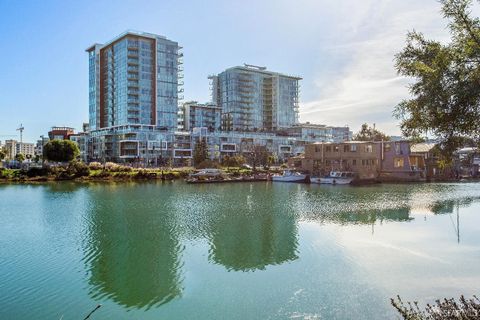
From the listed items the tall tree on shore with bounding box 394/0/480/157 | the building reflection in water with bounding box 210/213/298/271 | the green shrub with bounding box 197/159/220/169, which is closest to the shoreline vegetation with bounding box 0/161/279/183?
the green shrub with bounding box 197/159/220/169

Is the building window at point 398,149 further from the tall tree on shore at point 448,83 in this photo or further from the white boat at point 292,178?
the tall tree on shore at point 448,83

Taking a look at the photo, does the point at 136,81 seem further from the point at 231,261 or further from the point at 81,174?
the point at 231,261

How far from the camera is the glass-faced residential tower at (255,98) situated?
176250 millimetres

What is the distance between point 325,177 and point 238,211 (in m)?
46.2

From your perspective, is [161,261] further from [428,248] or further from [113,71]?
[113,71]

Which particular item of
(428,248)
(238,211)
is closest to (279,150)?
(238,211)

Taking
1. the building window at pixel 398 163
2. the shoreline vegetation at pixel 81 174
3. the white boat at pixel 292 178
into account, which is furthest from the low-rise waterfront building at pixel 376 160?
the shoreline vegetation at pixel 81 174

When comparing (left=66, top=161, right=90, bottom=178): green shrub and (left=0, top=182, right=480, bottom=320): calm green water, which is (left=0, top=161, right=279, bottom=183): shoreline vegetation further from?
(left=0, top=182, right=480, bottom=320): calm green water

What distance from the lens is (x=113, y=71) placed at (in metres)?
138

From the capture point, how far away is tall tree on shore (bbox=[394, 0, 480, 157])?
43.1 ft

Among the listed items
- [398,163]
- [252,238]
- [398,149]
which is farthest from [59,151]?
[252,238]

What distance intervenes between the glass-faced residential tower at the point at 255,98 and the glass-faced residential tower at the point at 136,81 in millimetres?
38036

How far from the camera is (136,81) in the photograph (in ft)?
437

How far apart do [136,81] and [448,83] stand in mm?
129176
